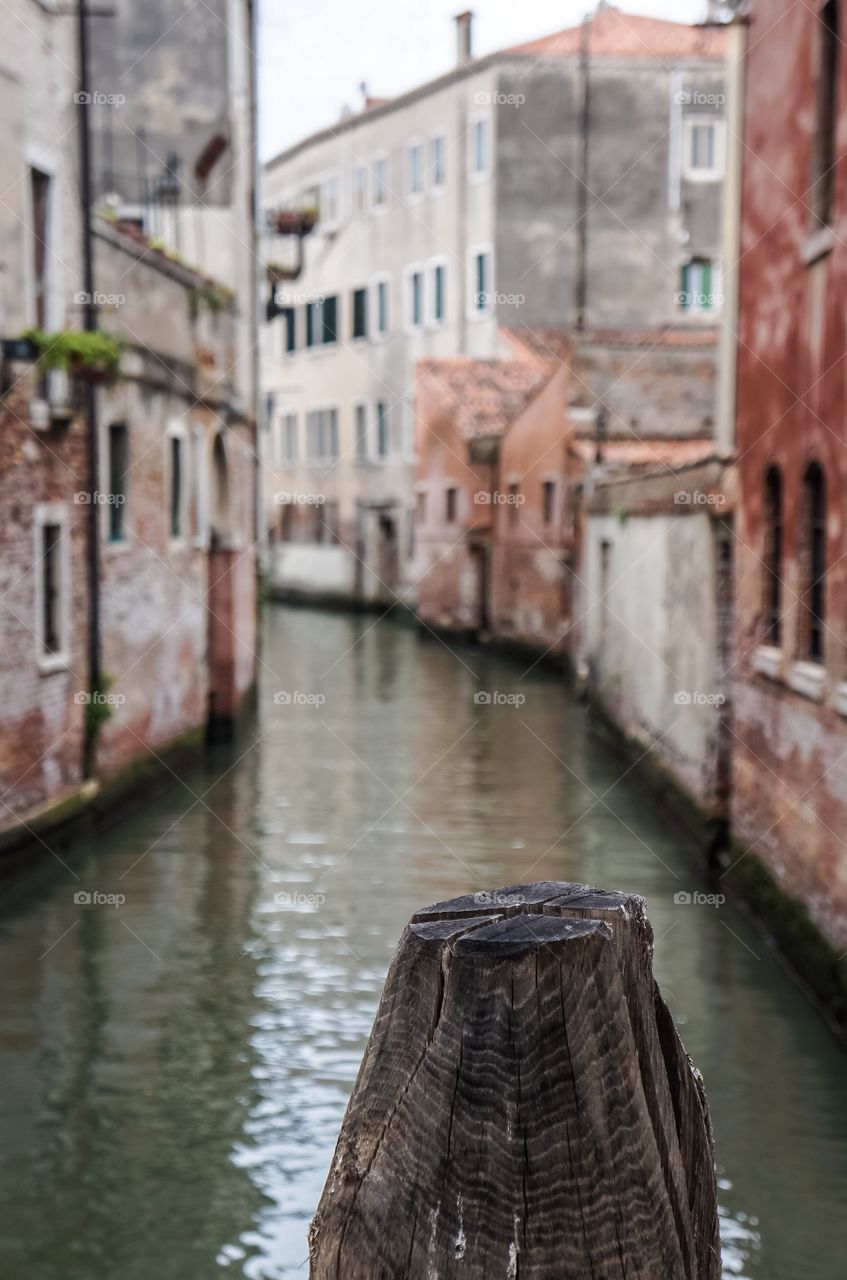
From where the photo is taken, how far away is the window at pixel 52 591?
11252 millimetres

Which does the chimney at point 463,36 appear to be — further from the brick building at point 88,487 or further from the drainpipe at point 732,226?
the drainpipe at point 732,226

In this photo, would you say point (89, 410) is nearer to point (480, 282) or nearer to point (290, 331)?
point (480, 282)

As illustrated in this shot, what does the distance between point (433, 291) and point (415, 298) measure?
3.52 feet

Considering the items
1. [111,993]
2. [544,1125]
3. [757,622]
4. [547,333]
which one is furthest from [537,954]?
[547,333]

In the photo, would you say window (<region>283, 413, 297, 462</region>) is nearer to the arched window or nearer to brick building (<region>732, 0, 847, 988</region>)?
brick building (<region>732, 0, 847, 988</region>)

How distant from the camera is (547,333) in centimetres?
3109

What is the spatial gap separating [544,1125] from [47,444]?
10.1m

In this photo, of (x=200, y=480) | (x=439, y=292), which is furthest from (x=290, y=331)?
(x=200, y=480)

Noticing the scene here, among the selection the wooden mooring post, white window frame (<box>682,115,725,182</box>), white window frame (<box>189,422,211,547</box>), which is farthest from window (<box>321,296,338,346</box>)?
the wooden mooring post

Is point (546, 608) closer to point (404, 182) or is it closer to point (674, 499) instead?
point (674, 499)

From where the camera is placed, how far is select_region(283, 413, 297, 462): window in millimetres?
42709

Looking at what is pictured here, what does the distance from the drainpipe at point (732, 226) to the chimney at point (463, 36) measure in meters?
24.2

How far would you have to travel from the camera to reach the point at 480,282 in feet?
106

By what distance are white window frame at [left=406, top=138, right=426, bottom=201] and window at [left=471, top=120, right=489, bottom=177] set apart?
2574 mm
